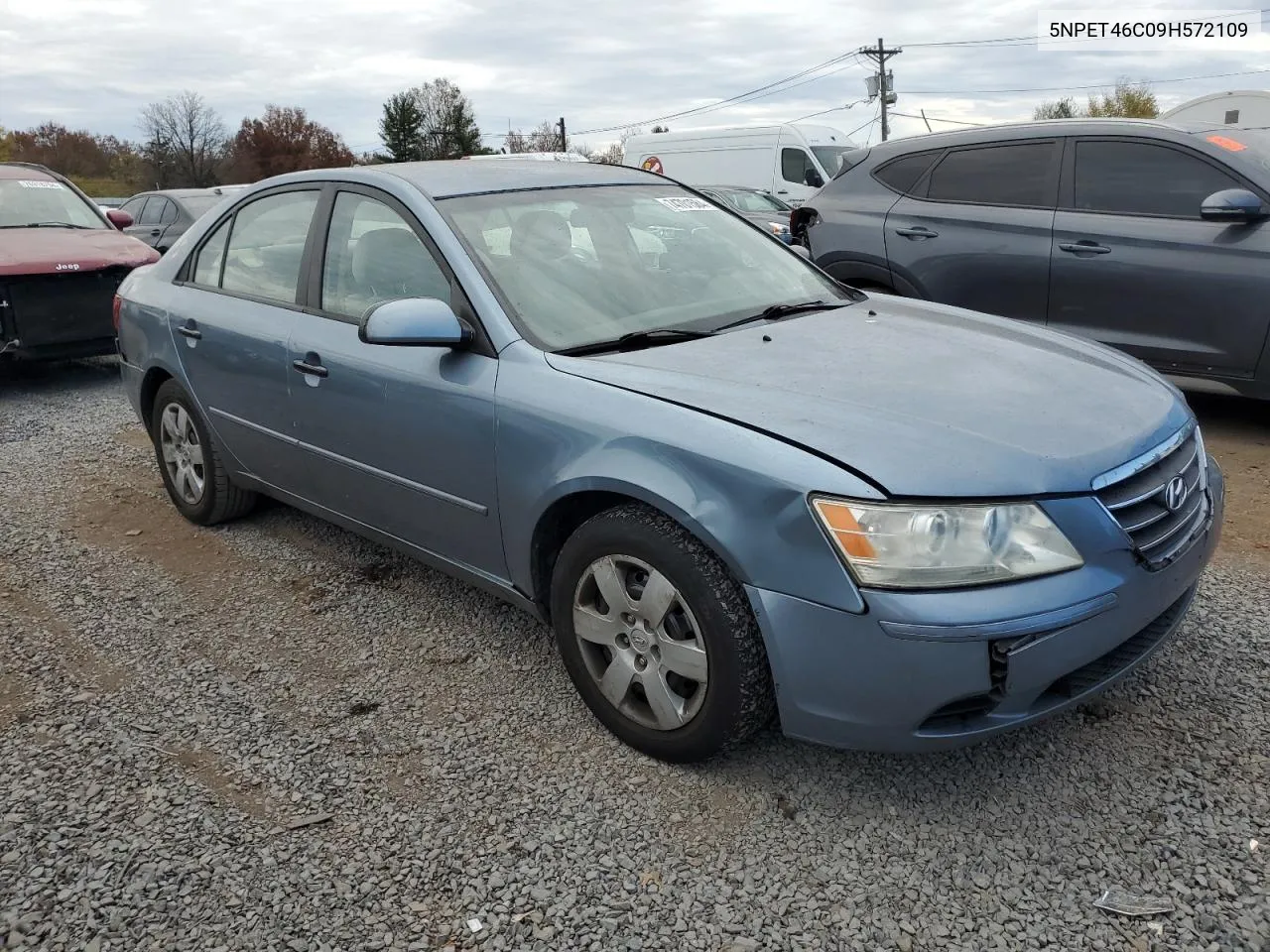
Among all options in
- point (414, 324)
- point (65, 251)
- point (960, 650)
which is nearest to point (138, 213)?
point (65, 251)

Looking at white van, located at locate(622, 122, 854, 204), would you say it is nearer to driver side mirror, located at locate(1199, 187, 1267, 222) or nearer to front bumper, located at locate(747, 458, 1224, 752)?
driver side mirror, located at locate(1199, 187, 1267, 222)

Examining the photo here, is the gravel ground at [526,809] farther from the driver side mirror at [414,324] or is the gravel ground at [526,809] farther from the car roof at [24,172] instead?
the car roof at [24,172]

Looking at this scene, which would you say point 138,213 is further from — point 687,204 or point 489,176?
point 687,204

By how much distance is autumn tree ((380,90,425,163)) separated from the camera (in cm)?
6575

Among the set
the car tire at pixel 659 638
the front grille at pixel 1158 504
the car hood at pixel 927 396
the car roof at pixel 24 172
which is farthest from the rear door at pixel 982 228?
the car roof at pixel 24 172

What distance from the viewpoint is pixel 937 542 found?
2.22 metres


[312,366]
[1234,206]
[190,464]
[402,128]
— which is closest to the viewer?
[312,366]

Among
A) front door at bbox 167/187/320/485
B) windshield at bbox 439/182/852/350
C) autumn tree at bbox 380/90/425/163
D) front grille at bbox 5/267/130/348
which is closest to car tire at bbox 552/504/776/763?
windshield at bbox 439/182/852/350

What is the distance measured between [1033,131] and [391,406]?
14.5 feet

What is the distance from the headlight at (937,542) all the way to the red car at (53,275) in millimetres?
7282

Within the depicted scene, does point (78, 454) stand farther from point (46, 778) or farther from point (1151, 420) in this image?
point (1151, 420)

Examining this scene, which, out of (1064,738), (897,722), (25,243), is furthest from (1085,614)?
(25,243)

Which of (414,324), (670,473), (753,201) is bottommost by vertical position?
(670,473)

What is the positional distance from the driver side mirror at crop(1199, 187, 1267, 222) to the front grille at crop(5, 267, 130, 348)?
24.4ft
